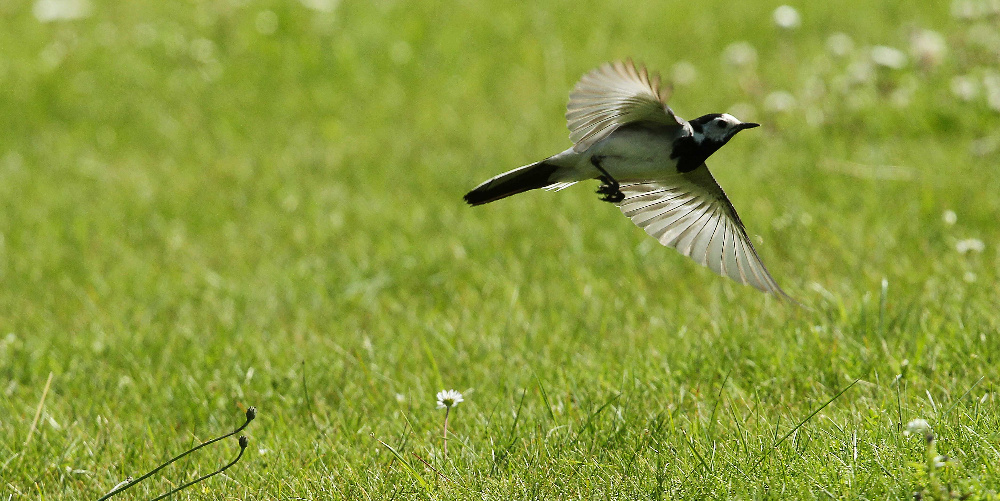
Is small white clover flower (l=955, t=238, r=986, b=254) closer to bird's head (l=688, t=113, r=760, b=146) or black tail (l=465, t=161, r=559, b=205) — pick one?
bird's head (l=688, t=113, r=760, b=146)

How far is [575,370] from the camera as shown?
3787mm

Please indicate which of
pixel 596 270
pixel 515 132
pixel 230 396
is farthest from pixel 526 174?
pixel 515 132

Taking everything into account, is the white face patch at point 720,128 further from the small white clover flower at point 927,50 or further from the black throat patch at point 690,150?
the small white clover flower at point 927,50

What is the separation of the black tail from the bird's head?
1.42 feet

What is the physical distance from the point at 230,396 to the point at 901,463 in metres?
2.39

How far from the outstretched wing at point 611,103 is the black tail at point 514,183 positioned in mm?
126

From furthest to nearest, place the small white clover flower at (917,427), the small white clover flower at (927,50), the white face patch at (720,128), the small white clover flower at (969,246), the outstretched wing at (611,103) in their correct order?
the small white clover flower at (927,50) → the small white clover flower at (969,246) → the white face patch at (720,128) → the outstretched wing at (611,103) → the small white clover flower at (917,427)

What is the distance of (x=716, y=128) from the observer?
121 inches

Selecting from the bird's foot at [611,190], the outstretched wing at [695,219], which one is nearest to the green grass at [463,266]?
the outstretched wing at [695,219]

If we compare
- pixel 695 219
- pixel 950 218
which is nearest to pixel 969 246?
pixel 950 218

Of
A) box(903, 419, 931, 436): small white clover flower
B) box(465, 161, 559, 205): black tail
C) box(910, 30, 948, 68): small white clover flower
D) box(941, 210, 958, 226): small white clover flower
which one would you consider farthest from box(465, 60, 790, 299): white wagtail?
box(910, 30, 948, 68): small white clover flower

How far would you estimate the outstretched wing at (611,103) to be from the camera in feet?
9.52

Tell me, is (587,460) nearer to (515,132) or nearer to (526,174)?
(526,174)

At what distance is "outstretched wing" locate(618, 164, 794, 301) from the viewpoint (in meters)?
3.44
